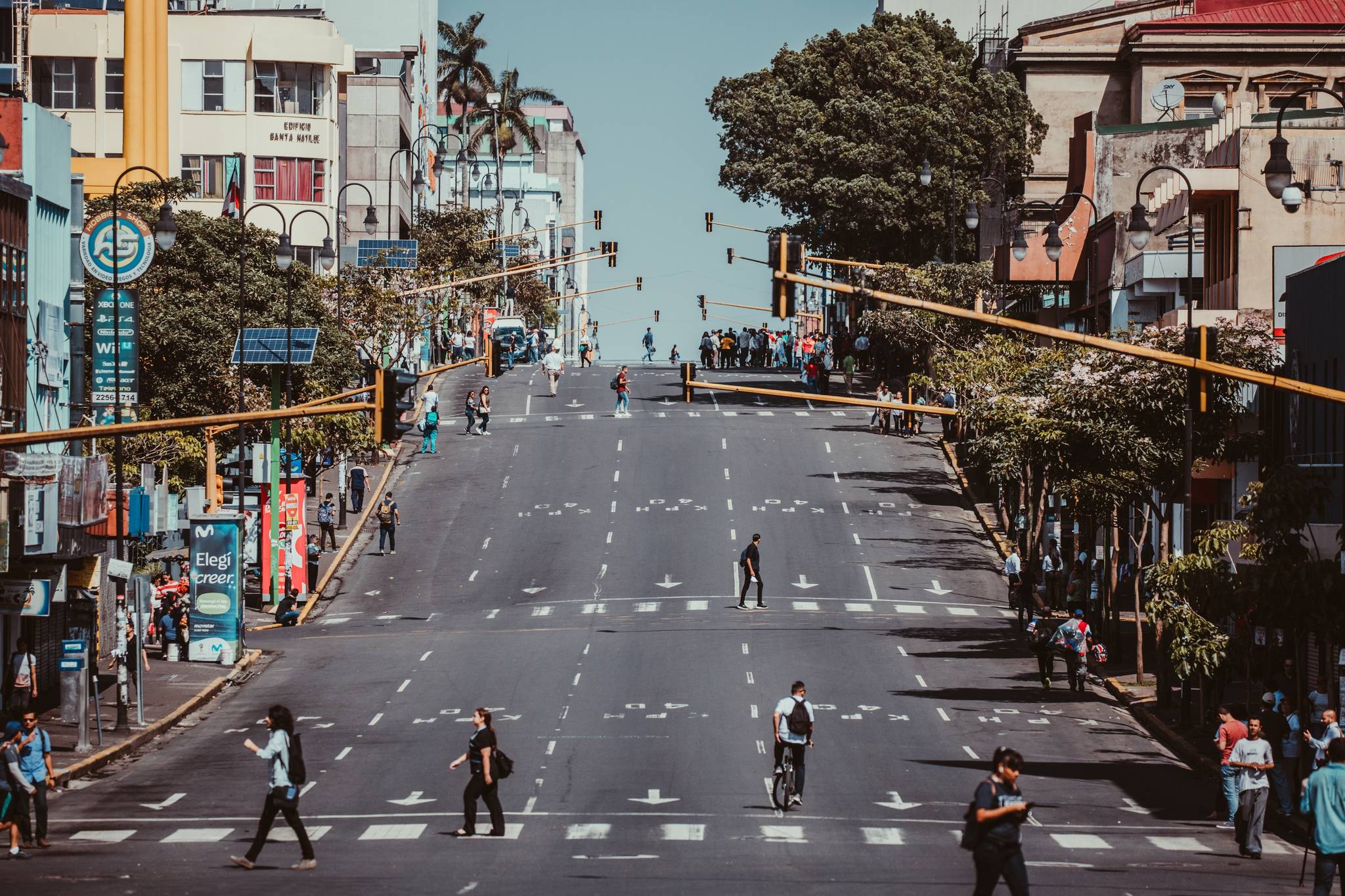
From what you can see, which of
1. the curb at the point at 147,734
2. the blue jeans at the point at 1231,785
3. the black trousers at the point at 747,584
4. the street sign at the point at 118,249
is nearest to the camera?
the blue jeans at the point at 1231,785

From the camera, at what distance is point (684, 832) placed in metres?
23.1

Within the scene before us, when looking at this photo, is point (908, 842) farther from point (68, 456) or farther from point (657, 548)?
point (657, 548)

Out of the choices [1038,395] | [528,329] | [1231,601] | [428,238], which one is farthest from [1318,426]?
[528,329]

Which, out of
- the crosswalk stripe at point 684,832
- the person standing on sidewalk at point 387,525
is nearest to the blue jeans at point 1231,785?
the crosswalk stripe at point 684,832

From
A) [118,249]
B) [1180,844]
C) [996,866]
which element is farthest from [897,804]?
[118,249]

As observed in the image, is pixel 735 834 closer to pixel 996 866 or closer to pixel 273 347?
pixel 996 866

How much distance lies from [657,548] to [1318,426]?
25.5 meters

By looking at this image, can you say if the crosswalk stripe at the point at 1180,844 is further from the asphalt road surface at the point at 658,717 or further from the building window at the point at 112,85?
the building window at the point at 112,85

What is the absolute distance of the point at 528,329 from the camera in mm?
139500

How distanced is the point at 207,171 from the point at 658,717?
61.4 meters

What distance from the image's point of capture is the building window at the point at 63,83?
83.6 meters

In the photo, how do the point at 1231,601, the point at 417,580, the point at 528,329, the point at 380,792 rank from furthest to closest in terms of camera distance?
the point at 528,329 < the point at 417,580 < the point at 1231,601 < the point at 380,792

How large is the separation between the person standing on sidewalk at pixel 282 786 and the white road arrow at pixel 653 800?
5414 mm

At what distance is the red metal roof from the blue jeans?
234 feet
